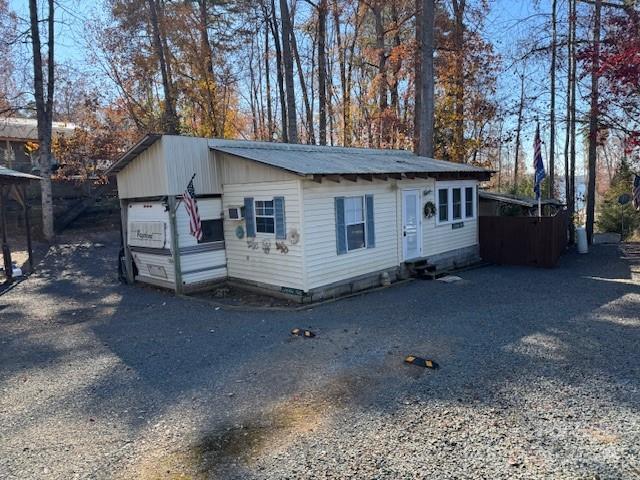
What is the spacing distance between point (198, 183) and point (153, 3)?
45.7 ft

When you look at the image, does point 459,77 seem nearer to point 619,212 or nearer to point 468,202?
point 619,212

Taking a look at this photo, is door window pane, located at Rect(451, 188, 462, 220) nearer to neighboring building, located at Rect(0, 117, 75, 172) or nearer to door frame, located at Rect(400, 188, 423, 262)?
door frame, located at Rect(400, 188, 423, 262)

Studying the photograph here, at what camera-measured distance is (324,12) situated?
799 inches

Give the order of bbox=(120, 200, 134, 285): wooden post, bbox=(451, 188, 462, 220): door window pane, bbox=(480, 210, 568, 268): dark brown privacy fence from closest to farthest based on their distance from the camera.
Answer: bbox=(120, 200, 134, 285): wooden post → bbox=(480, 210, 568, 268): dark brown privacy fence → bbox=(451, 188, 462, 220): door window pane

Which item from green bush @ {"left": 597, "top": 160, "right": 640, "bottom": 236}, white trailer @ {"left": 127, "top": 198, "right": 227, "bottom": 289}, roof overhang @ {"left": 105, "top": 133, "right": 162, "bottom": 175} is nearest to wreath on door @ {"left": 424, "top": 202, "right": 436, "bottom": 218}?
white trailer @ {"left": 127, "top": 198, "right": 227, "bottom": 289}

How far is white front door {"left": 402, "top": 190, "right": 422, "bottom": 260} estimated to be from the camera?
11219 mm

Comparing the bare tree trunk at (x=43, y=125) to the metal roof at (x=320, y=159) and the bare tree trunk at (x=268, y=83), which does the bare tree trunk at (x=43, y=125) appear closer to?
the metal roof at (x=320, y=159)

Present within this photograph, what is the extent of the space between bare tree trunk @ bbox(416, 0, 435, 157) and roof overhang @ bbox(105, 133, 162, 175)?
30.8 feet

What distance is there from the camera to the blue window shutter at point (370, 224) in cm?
1023

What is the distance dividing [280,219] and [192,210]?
1.94m

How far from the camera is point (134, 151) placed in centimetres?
1035

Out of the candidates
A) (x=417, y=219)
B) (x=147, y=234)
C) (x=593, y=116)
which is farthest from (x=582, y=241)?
(x=147, y=234)

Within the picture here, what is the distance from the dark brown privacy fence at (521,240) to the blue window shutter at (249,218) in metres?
7.50

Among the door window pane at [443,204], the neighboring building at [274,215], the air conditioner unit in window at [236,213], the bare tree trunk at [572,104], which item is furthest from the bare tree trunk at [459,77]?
A: the air conditioner unit in window at [236,213]
